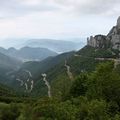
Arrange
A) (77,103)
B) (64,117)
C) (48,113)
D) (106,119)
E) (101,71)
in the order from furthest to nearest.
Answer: (101,71) < (77,103) < (48,113) < (64,117) < (106,119)

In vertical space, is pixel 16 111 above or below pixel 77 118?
below

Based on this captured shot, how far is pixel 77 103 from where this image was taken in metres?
83.4

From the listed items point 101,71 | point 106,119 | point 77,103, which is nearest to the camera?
point 106,119

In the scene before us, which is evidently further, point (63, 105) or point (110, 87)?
point (110, 87)

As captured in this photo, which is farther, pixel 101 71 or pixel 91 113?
pixel 101 71

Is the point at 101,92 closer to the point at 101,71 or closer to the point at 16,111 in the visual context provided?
the point at 101,71

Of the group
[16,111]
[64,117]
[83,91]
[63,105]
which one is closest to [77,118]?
[64,117]

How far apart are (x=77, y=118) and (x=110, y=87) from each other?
18641 millimetres

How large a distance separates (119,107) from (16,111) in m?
41.8

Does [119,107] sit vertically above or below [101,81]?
below

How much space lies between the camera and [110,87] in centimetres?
8675

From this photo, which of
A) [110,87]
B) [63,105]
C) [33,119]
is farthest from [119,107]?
[33,119]

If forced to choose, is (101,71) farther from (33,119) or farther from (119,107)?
(33,119)

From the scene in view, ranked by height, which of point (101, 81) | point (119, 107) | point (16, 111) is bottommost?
point (16, 111)
